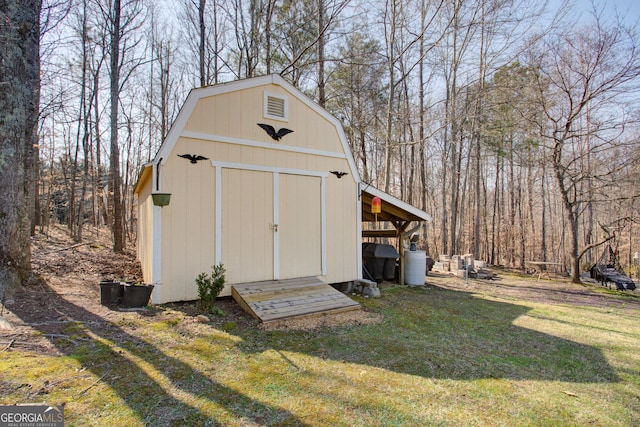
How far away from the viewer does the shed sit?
4680 mm

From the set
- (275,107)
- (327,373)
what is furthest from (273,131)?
(327,373)

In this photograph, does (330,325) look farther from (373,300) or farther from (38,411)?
(38,411)

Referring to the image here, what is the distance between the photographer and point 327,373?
2.94 metres

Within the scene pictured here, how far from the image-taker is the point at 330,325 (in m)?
4.40

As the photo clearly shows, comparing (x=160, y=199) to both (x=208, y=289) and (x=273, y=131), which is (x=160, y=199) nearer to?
(x=208, y=289)

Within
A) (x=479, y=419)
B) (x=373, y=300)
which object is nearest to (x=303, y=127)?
(x=373, y=300)

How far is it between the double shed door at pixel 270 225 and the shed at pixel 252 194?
2cm

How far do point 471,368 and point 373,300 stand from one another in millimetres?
2862

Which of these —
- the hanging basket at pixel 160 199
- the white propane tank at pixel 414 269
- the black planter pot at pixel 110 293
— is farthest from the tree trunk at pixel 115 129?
the white propane tank at pixel 414 269

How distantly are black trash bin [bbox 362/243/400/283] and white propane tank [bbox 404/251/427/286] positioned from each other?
0.35m

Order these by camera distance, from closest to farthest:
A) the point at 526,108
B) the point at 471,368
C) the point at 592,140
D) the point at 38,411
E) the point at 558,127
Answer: the point at 38,411 → the point at 471,368 → the point at 558,127 → the point at 526,108 → the point at 592,140

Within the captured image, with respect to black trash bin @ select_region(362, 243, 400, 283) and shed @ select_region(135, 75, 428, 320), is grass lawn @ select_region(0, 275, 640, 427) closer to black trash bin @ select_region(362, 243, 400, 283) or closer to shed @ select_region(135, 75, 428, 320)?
shed @ select_region(135, 75, 428, 320)

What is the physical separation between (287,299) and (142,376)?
2.42 m

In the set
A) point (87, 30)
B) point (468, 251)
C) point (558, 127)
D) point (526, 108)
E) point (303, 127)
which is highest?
point (87, 30)
